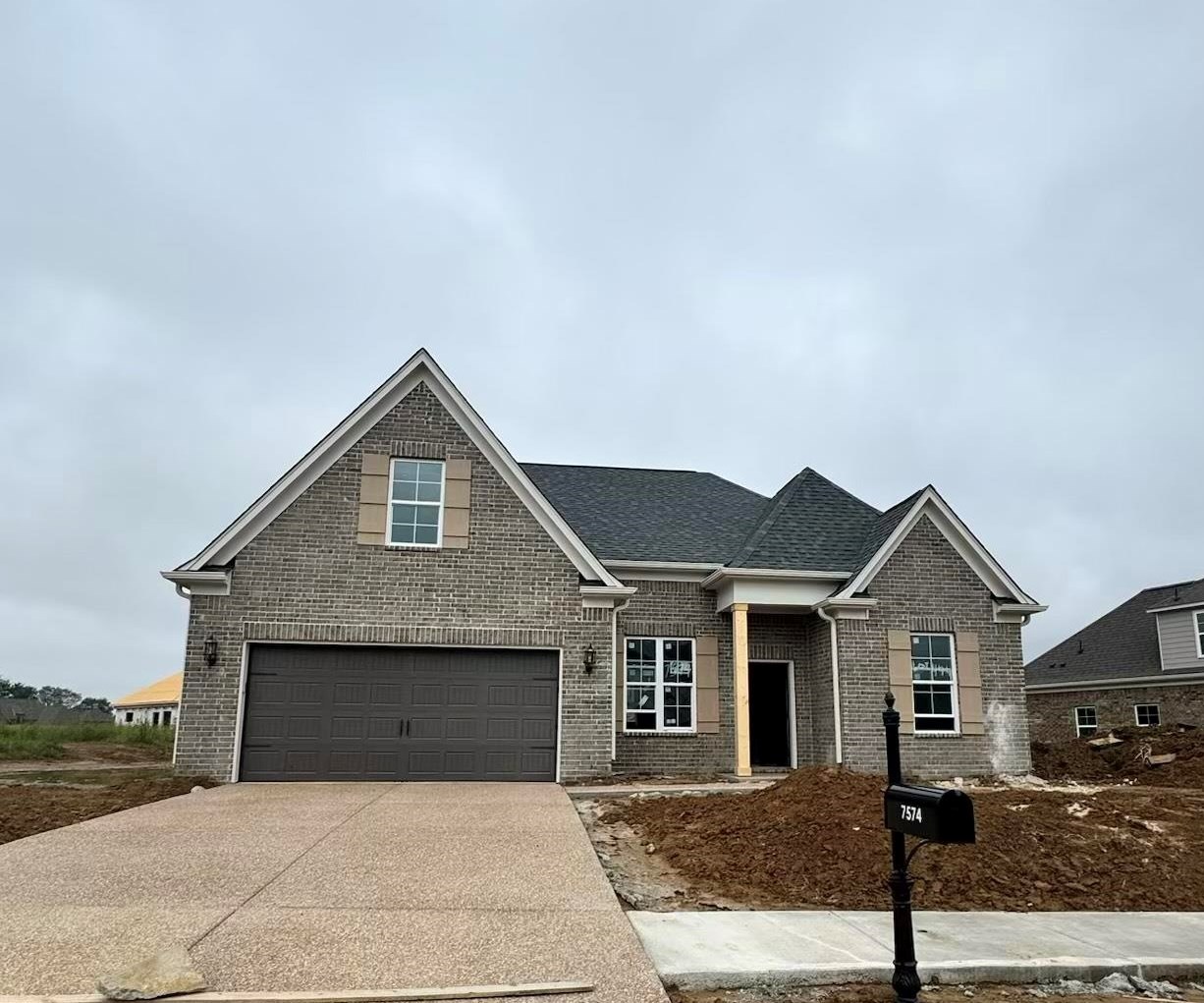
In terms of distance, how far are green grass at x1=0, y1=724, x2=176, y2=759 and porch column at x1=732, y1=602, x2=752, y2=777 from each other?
13534 mm

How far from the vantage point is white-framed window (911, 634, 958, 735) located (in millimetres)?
15586

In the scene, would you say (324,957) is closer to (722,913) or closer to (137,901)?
(137,901)

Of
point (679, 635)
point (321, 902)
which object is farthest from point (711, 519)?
point (321, 902)

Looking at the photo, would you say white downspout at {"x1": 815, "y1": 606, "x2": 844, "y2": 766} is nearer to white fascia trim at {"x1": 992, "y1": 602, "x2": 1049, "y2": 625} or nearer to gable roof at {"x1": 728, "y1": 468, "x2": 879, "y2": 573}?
gable roof at {"x1": 728, "y1": 468, "x2": 879, "y2": 573}

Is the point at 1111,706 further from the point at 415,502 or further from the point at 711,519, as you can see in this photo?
the point at 415,502

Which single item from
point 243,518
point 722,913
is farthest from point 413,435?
point 722,913

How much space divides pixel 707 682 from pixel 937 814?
11.4 m

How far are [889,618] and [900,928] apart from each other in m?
11.1

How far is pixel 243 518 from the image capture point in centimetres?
1398

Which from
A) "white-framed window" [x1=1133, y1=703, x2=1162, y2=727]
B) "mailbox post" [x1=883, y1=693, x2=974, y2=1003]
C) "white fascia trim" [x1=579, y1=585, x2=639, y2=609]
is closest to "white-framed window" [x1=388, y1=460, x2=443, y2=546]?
"white fascia trim" [x1=579, y1=585, x2=639, y2=609]

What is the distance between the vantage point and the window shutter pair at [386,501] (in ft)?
47.6

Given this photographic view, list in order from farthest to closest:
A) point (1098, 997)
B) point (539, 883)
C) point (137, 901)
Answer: point (539, 883)
point (137, 901)
point (1098, 997)

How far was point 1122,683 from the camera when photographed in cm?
2752

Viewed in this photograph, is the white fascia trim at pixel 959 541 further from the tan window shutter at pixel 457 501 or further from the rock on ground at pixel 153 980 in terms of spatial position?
the rock on ground at pixel 153 980
